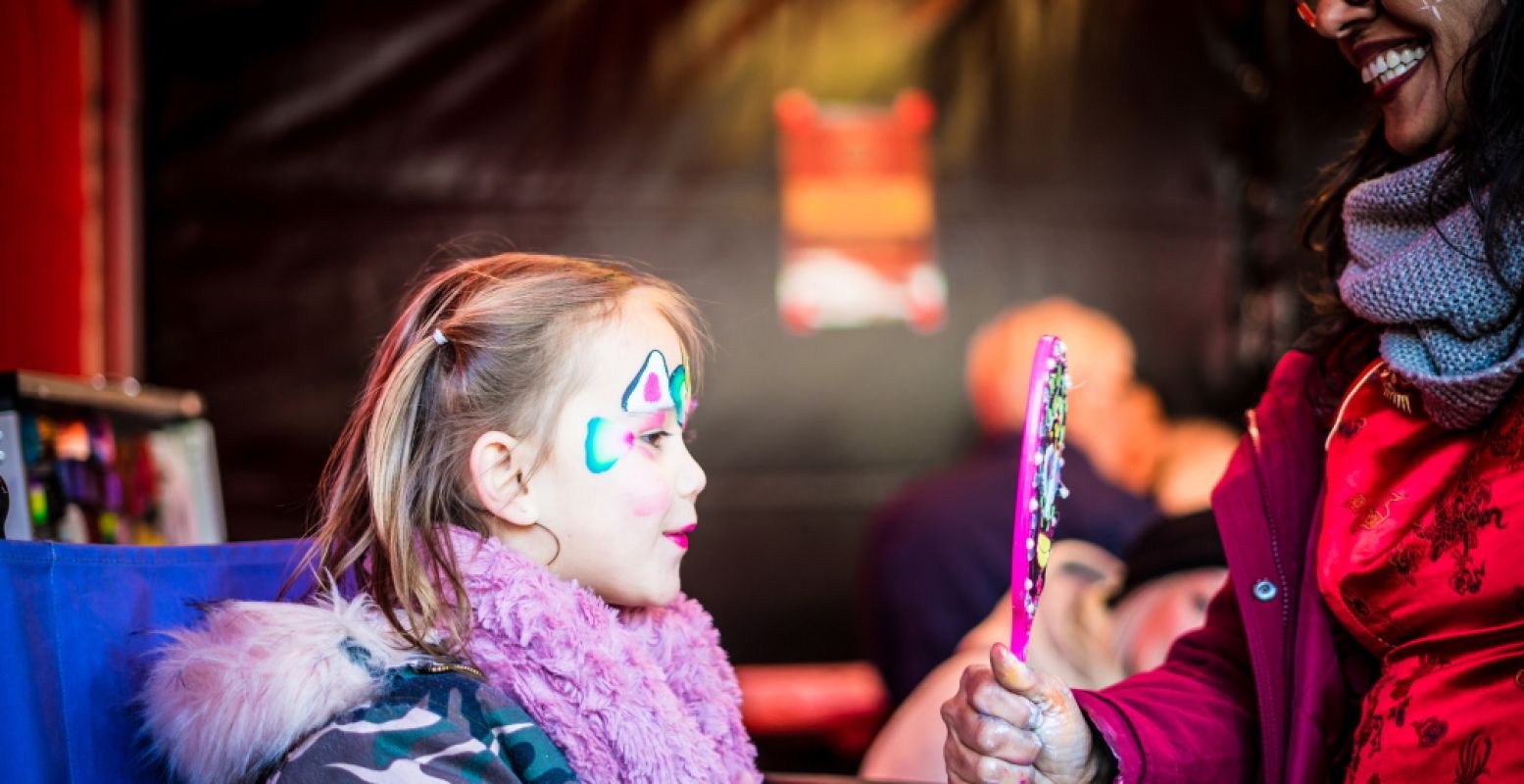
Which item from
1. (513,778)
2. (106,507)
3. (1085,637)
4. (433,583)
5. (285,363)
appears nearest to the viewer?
(513,778)

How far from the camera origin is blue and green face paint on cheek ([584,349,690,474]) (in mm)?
1177

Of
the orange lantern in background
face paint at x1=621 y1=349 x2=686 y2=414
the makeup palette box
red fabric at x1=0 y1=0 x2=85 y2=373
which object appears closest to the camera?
face paint at x1=621 y1=349 x2=686 y2=414

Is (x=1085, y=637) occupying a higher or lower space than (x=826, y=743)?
higher

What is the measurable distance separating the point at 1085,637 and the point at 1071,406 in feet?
4.33

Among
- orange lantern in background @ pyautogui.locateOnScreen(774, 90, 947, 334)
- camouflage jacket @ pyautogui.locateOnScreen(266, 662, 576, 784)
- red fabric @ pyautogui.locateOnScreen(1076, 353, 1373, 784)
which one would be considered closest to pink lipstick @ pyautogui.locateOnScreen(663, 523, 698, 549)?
camouflage jacket @ pyautogui.locateOnScreen(266, 662, 576, 784)

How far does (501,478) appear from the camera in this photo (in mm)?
1176

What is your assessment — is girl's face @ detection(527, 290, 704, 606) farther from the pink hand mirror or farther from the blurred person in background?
the blurred person in background

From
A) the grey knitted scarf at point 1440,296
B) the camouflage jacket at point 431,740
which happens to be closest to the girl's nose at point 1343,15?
the grey knitted scarf at point 1440,296

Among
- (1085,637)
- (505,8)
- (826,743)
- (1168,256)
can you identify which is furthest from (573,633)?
(1168,256)

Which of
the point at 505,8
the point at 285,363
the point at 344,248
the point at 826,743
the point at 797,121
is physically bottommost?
the point at 826,743

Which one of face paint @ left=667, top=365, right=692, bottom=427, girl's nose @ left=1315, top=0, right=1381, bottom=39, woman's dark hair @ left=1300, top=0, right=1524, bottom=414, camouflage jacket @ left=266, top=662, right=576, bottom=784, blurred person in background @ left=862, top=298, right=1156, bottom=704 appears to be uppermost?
girl's nose @ left=1315, top=0, right=1381, bottom=39

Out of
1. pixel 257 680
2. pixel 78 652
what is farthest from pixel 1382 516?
pixel 78 652

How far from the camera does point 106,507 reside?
168 centimetres

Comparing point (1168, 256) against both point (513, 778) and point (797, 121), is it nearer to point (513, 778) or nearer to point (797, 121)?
point (797, 121)
